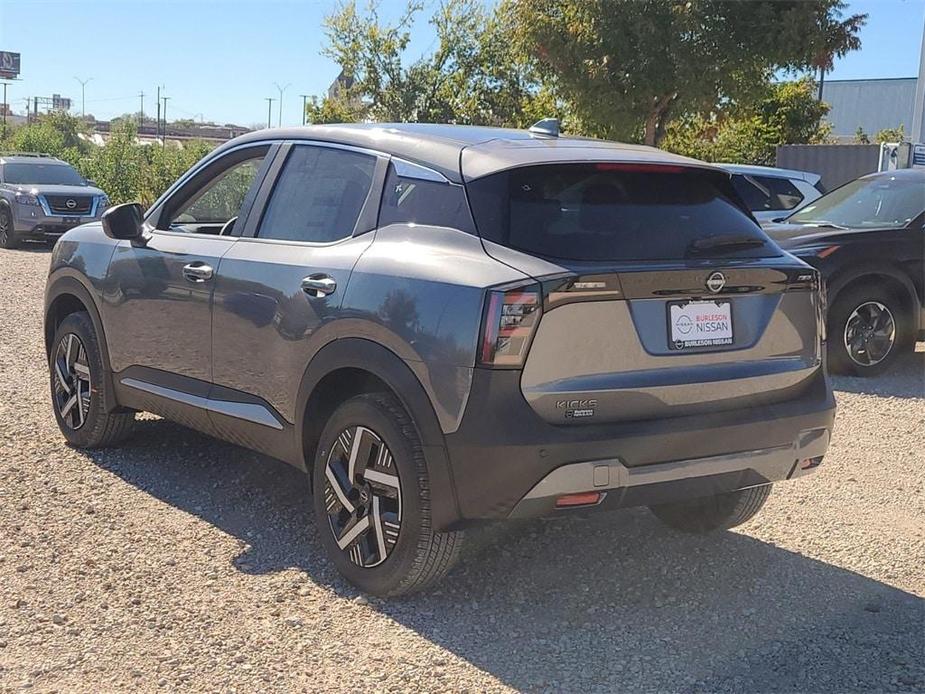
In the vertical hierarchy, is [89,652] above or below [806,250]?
below

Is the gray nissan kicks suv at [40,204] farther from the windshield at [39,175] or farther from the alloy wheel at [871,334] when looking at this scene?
the alloy wheel at [871,334]

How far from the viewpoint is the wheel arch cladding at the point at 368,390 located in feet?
12.6

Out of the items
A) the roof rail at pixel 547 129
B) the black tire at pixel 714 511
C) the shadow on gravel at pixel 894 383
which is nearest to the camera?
the black tire at pixel 714 511

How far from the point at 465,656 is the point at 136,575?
145 centimetres

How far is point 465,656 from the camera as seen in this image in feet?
12.5

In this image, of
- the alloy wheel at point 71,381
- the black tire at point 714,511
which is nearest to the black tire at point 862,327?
the black tire at point 714,511

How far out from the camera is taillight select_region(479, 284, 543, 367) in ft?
12.1

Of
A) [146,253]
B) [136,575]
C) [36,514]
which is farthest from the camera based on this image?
[146,253]

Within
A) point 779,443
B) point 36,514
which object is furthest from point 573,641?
point 36,514

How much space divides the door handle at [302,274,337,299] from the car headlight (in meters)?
17.7

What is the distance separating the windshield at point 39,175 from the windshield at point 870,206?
15838mm

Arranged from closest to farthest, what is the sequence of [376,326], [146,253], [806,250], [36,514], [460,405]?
[460,405], [376,326], [36,514], [146,253], [806,250]

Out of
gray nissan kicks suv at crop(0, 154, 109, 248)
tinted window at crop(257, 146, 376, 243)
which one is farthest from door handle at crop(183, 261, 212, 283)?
gray nissan kicks suv at crop(0, 154, 109, 248)

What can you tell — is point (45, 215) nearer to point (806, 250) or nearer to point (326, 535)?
point (806, 250)
